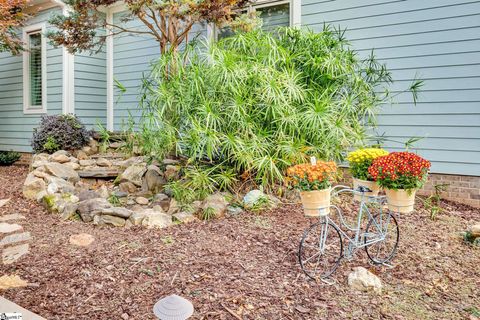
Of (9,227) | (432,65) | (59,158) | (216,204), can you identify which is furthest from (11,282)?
(432,65)

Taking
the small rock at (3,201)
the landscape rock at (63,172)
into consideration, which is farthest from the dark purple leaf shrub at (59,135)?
the small rock at (3,201)

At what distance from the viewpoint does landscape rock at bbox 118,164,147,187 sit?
214 inches

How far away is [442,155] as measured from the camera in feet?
16.0

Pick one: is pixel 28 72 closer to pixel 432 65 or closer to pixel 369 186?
pixel 432 65

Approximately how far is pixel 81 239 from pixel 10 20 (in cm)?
552

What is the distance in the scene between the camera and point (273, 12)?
637cm

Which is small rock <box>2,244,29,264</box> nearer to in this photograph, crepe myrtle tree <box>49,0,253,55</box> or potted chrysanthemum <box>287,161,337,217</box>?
potted chrysanthemum <box>287,161,337,217</box>

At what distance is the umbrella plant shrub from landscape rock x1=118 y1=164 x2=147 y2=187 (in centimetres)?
62

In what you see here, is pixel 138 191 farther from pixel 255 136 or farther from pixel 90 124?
pixel 90 124

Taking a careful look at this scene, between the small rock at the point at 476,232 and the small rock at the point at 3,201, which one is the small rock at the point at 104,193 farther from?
the small rock at the point at 476,232

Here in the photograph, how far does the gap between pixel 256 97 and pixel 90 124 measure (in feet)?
16.7

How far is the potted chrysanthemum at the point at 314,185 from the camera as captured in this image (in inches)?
98.4

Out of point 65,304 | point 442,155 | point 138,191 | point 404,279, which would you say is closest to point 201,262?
point 65,304

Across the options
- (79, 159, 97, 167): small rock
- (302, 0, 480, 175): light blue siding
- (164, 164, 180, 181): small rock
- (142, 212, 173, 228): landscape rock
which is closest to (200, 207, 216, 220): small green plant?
(142, 212, 173, 228): landscape rock
